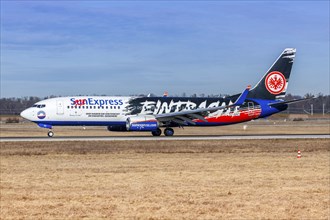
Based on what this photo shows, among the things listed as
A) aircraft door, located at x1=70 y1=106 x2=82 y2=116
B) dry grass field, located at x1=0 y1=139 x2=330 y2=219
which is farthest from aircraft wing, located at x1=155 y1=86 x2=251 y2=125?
dry grass field, located at x1=0 y1=139 x2=330 y2=219

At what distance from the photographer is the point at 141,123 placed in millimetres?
54406

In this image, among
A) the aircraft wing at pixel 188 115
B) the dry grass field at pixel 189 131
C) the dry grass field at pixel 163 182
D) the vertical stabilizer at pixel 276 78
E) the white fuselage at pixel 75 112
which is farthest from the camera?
the dry grass field at pixel 189 131

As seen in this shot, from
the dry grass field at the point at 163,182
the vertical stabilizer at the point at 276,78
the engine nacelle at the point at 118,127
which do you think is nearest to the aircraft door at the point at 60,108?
the engine nacelle at the point at 118,127

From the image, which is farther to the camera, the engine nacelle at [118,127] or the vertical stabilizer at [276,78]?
the vertical stabilizer at [276,78]

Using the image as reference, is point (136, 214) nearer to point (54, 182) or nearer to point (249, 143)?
point (54, 182)

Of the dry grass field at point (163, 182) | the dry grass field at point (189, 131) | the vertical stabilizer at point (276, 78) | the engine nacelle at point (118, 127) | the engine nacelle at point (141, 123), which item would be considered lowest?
the dry grass field at point (189, 131)

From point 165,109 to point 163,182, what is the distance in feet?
115

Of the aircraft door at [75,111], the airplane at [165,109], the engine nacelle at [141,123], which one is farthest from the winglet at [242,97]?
the aircraft door at [75,111]

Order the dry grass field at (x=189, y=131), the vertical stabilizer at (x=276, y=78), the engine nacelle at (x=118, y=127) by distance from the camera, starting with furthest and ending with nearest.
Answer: the dry grass field at (x=189, y=131)
the vertical stabilizer at (x=276, y=78)
the engine nacelle at (x=118, y=127)

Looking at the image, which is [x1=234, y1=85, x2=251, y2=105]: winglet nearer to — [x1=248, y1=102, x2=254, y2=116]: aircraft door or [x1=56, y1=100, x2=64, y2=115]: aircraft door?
[x1=248, y1=102, x2=254, y2=116]: aircraft door

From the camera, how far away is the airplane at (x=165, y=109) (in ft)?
182

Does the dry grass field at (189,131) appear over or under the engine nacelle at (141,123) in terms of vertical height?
under

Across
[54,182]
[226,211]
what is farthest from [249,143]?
[226,211]

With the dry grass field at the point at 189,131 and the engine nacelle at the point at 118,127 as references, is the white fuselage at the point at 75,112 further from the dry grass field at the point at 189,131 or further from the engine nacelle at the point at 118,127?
the dry grass field at the point at 189,131
